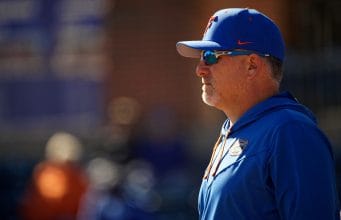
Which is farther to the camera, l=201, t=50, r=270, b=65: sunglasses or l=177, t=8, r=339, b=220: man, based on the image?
l=201, t=50, r=270, b=65: sunglasses

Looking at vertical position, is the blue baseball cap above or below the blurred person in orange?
above

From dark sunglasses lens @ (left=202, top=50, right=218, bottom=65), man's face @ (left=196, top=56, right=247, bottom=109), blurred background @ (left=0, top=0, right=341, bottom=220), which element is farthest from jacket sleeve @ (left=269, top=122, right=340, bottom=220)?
blurred background @ (left=0, top=0, right=341, bottom=220)

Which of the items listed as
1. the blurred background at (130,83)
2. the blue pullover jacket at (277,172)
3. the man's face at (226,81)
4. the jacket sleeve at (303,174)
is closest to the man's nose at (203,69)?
the man's face at (226,81)

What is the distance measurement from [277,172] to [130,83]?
701cm

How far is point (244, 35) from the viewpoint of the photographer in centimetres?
368

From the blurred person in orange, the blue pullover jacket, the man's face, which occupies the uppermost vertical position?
the man's face

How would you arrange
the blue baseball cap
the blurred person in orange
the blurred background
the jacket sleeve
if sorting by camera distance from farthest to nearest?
the blurred background < the blurred person in orange < the blue baseball cap < the jacket sleeve

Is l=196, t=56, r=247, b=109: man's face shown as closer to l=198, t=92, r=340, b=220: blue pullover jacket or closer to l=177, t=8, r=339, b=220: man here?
l=177, t=8, r=339, b=220: man

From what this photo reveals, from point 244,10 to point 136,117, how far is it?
5.89 metres

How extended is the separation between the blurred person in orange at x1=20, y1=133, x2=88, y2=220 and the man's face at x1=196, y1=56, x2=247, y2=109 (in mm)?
4341

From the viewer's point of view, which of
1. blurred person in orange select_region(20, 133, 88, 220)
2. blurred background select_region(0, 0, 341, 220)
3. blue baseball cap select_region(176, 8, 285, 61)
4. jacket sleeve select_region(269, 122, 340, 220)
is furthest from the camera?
blurred background select_region(0, 0, 341, 220)

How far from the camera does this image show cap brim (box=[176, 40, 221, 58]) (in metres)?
3.71

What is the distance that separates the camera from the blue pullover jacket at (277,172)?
11.0ft

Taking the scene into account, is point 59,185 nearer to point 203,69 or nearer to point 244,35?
point 203,69
